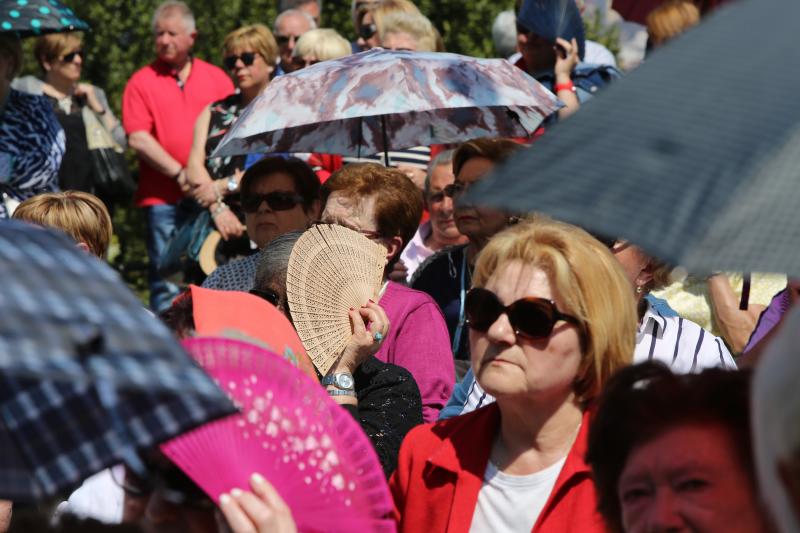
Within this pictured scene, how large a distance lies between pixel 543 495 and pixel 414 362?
1836 millimetres

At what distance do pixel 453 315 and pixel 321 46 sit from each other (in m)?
2.77

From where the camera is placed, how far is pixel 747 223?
6.04 feet

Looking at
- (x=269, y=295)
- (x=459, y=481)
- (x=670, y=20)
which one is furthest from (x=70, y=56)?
(x=459, y=481)

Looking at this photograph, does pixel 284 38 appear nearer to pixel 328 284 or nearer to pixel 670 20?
pixel 670 20

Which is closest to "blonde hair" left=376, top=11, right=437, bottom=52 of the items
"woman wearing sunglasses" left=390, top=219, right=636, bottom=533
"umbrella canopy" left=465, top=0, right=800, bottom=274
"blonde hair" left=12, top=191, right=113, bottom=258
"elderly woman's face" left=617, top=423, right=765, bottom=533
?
"blonde hair" left=12, top=191, right=113, bottom=258

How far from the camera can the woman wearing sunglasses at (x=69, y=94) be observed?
9.45 meters

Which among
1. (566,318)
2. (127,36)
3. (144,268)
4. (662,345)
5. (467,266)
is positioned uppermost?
(566,318)

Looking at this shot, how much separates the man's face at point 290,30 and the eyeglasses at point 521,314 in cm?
604

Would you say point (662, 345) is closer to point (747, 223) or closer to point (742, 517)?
point (742, 517)

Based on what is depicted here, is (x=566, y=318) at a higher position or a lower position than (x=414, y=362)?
higher

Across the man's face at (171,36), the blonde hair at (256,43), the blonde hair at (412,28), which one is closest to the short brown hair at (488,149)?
the blonde hair at (412,28)

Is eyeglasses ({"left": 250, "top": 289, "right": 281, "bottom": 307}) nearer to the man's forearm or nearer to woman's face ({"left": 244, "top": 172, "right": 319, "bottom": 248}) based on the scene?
woman's face ({"left": 244, "top": 172, "right": 319, "bottom": 248})

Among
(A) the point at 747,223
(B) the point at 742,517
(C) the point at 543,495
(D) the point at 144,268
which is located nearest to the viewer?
(A) the point at 747,223

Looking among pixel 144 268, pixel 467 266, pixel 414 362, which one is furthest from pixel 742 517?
pixel 144 268
